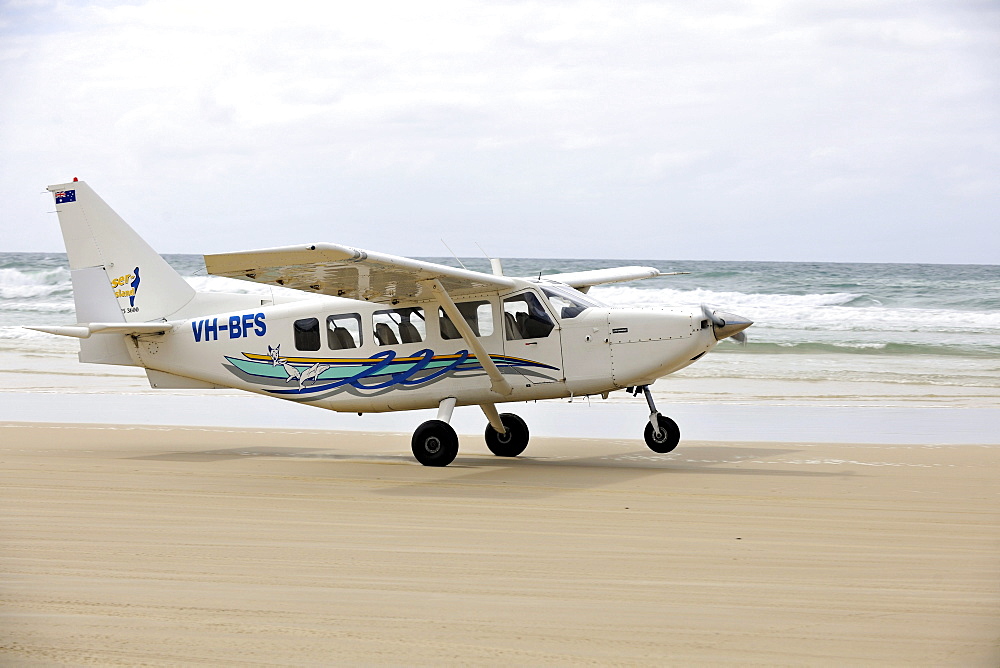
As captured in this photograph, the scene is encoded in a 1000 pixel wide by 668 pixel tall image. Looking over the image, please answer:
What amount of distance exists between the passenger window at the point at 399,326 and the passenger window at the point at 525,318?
1.00 m

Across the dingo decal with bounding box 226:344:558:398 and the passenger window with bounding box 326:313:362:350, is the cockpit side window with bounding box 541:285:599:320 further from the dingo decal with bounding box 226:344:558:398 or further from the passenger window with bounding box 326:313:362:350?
the passenger window with bounding box 326:313:362:350

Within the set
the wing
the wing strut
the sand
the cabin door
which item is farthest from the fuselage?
the sand

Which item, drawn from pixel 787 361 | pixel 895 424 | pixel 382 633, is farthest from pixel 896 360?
pixel 382 633

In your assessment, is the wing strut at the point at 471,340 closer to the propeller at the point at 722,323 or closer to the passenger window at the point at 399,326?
the passenger window at the point at 399,326

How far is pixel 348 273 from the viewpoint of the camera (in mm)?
10172

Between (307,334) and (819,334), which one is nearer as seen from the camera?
(307,334)

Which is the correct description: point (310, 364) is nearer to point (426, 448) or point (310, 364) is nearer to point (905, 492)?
point (426, 448)

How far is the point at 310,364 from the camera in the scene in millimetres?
12133

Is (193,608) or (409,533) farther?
(409,533)

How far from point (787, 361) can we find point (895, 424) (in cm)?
968

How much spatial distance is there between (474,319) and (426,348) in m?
0.66

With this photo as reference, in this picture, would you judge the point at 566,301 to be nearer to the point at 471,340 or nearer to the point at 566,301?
the point at 566,301

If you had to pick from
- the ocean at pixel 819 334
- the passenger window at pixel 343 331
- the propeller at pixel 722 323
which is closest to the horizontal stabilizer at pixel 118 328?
the passenger window at pixel 343 331

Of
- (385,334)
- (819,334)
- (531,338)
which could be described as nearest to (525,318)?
(531,338)
